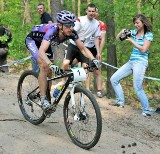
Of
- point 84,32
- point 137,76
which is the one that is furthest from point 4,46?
point 137,76

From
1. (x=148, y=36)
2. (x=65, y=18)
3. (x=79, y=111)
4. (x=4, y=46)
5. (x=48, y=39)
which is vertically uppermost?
(x=65, y=18)

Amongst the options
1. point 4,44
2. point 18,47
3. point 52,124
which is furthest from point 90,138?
point 18,47

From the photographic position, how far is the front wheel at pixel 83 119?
477 cm

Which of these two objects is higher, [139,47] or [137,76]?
[139,47]

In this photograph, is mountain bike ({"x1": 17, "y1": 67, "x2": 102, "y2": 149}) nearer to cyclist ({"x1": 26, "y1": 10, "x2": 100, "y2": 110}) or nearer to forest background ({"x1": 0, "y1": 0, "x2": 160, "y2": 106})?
cyclist ({"x1": 26, "y1": 10, "x2": 100, "y2": 110})

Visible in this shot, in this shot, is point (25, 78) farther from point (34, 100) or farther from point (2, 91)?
point (2, 91)

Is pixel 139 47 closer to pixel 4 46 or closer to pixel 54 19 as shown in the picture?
pixel 54 19

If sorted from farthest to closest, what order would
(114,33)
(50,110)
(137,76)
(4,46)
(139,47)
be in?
(114,33), (4,46), (137,76), (139,47), (50,110)

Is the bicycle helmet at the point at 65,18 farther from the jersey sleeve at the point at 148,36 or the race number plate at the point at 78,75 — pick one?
the jersey sleeve at the point at 148,36

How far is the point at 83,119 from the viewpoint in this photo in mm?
5109

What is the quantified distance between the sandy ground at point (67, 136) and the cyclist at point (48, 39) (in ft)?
1.79

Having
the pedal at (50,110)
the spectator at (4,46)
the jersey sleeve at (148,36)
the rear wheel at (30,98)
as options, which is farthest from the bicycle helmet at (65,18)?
the spectator at (4,46)

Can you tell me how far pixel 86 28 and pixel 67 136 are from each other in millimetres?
3269

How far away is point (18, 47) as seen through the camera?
45.4 feet
